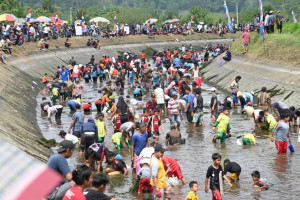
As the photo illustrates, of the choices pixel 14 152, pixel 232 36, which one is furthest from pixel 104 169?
pixel 232 36

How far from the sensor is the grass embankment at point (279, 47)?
2898 cm

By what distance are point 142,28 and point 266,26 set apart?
36.5 m

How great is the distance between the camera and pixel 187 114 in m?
21.2

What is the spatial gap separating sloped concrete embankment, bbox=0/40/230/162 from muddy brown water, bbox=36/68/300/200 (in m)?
0.95

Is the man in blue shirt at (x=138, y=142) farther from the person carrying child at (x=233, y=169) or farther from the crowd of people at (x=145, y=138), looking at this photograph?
the person carrying child at (x=233, y=169)

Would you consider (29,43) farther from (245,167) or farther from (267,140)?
(245,167)

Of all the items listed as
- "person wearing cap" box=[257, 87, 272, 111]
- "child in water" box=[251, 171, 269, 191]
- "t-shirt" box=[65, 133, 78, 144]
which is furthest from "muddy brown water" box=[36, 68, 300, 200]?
"person wearing cap" box=[257, 87, 272, 111]

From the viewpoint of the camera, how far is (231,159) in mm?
14805

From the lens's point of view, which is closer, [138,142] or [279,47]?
[138,142]

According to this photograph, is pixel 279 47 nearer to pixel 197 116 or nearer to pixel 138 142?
pixel 197 116

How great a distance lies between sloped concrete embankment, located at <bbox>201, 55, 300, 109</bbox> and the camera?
24703mm

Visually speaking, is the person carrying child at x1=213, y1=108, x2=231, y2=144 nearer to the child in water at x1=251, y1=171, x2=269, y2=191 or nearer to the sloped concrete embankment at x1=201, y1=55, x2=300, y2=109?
the child in water at x1=251, y1=171, x2=269, y2=191

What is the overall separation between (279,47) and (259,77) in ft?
7.95

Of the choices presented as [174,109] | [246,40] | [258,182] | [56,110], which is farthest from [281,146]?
[246,40]
